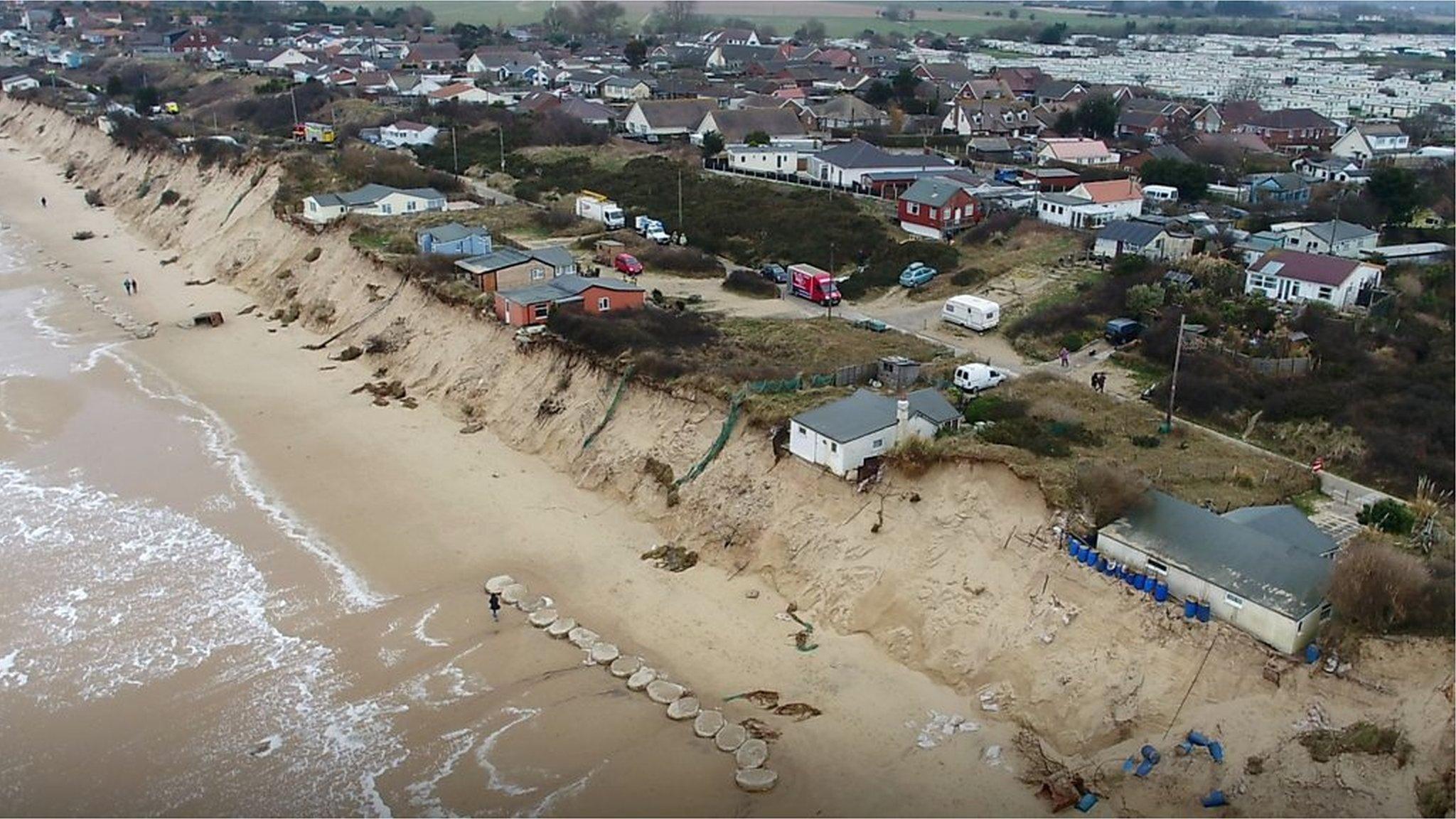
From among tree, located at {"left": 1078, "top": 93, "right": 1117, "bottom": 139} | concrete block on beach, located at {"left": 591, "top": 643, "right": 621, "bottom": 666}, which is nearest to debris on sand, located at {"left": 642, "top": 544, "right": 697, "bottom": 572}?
concrete block on beach, located at {"left": 591, "top": 643, "right": 621, "bottom": 666}

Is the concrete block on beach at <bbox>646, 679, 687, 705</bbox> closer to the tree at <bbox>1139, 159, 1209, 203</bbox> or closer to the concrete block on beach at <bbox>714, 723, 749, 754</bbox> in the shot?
the concrete block on beach at <bbox>714, 723, 749, 754</bbox>

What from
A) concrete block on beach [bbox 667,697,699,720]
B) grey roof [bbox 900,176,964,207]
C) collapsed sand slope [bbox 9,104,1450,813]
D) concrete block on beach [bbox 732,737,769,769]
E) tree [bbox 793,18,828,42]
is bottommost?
concrete block on beach [bbox 667,697,699,720]

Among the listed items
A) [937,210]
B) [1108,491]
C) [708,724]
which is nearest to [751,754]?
[708,724]

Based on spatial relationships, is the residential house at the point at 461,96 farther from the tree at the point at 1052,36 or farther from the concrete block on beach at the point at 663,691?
the tree at the point at 1052,36

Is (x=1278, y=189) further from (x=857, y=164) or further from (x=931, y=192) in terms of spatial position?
(x=857, y=164)

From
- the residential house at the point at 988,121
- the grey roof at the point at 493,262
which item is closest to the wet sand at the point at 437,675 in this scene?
the grey roof at the point at 493,262

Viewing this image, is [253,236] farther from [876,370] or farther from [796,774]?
[796,774]

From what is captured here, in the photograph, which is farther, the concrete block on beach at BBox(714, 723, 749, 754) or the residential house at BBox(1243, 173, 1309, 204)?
the residential house at BBox(1243, 173, 1309, 204)

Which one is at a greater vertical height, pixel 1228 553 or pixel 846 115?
pixel 846 115
